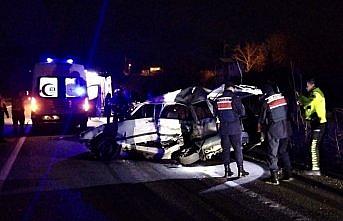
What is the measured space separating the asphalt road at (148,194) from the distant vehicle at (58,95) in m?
6.72

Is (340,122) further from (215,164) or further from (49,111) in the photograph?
(49,111)

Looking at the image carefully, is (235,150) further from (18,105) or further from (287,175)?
(18,105)

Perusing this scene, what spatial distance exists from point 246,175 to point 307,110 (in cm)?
161

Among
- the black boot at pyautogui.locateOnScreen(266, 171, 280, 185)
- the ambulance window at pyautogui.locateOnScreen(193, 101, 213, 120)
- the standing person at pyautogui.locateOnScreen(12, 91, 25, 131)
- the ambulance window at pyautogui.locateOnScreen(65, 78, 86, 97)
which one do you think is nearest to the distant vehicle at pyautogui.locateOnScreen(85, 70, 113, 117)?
the ambulance window at pyautogui.locateOnScreen(65, 78, 86, 97)

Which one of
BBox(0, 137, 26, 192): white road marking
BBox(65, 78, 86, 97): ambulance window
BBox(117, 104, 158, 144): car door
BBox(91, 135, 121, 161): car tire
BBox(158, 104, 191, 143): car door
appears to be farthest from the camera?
BBox(65, 78, 86, 97): ambulance window

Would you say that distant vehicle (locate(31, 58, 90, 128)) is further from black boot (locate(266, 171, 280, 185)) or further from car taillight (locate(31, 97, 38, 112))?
black boot (locate(266, 171, 280, 185))

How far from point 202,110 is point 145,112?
1332 millimetres

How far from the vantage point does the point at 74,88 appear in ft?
58.5

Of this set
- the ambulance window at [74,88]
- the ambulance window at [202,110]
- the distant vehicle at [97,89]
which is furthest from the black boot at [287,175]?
the distant vehicle at [97,89]

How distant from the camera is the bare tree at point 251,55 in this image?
198 ft

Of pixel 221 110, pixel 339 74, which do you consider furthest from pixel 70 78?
pixel 339 74

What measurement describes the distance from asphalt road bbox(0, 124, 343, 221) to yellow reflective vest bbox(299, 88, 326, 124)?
1.23 m

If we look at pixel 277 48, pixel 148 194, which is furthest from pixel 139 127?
pixel 277 48

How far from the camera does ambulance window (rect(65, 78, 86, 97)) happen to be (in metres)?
17.7
